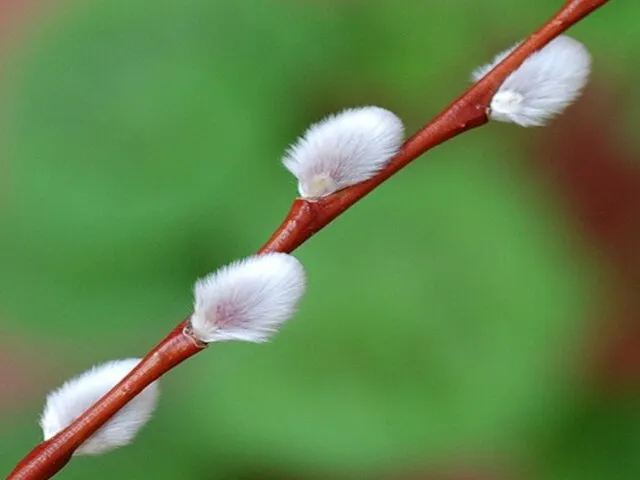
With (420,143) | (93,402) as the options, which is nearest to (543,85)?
(420,143)

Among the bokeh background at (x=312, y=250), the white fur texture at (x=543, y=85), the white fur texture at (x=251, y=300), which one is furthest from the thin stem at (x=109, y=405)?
the bokeh background at (x=312, y=250)

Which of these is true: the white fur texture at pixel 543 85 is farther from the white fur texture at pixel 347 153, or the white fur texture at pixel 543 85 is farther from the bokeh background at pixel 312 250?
the bokeh background at pixel 312 250

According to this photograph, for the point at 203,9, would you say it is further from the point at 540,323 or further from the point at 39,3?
the point at 540,323

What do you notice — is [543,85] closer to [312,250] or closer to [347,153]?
[347,153]

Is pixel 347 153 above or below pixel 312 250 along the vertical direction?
below

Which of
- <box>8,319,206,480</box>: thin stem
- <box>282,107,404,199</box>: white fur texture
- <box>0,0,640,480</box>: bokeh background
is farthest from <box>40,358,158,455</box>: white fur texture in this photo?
<box>0,0,640,480</box>: bokeh background

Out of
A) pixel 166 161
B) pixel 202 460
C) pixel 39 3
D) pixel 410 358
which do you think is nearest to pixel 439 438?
pixel 410 358
